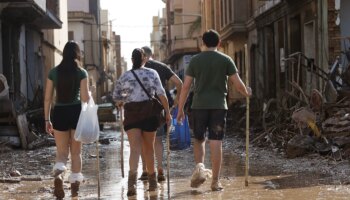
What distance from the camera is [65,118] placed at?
7855mm

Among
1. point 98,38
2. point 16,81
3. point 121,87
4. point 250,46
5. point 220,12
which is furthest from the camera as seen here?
point 98,38

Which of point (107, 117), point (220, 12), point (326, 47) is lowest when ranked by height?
point (107, 117)

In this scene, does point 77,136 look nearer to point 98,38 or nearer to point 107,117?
point 107,117

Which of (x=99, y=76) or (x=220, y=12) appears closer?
(x=220, y=12)

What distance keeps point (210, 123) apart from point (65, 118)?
1.68 m

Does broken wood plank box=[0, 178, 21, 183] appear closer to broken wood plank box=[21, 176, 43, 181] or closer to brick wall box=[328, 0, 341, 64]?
broken wood plank box=[21, 176, 43, 181]

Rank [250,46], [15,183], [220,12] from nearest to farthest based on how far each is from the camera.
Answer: [15,183] → [250,46] → [220,12]

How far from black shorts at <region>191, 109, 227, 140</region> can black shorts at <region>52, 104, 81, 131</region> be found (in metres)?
1.41

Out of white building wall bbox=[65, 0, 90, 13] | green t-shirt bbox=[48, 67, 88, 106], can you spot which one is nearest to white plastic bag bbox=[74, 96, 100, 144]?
green t-shirt bbox=[48, 67, 88, 106]

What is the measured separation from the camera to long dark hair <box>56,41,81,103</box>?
7879 millimetres

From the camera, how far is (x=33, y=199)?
793 cm

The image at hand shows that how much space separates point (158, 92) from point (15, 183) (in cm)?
250

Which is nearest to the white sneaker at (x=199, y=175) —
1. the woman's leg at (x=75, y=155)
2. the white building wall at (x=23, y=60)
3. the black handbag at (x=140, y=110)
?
the black handbag at (x=140, y=110)

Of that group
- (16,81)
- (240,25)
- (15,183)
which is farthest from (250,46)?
(15,183)
